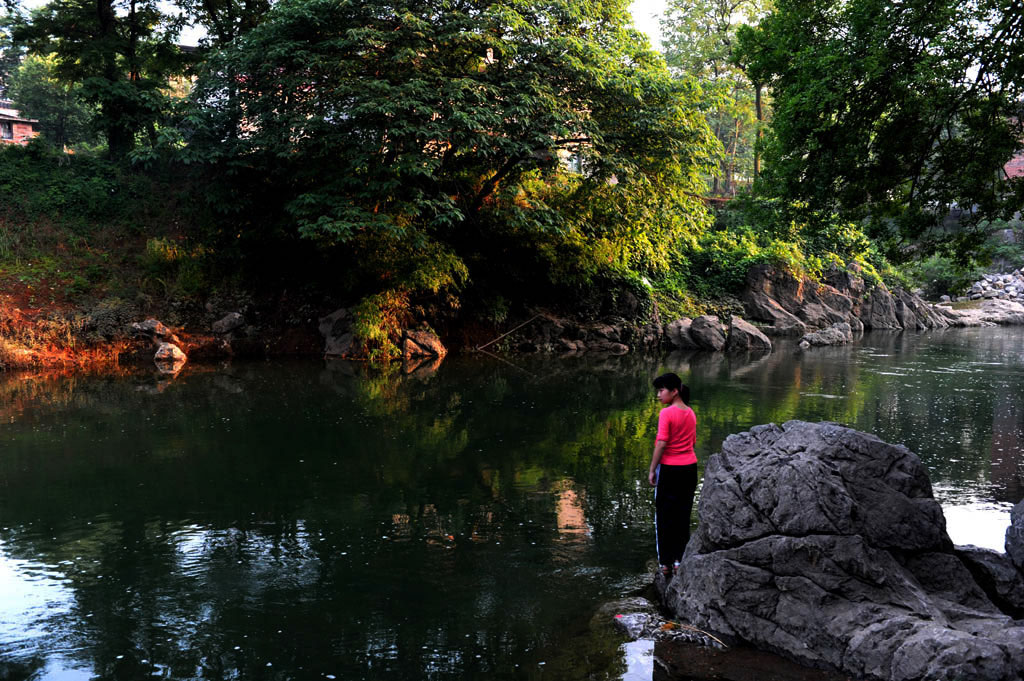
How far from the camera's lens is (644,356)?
2712 centimetres

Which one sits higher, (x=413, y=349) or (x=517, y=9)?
(x=517, y=9)

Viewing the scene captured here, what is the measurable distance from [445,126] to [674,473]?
15.9 metres

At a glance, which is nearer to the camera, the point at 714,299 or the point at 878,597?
the point at 878,597

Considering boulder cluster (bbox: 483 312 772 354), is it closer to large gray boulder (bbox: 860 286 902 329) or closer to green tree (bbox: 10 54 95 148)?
large gray boulder (bbox: 860 286 902 329)

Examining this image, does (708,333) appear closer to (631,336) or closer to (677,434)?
(631,336)

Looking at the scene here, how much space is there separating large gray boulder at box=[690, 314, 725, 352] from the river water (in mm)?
9484

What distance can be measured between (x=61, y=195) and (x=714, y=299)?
25.5 metres

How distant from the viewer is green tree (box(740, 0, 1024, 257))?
11336 millimetres

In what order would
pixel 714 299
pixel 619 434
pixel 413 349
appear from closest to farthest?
pixel 619 434 < pixel 413 349 < pixel 714 299

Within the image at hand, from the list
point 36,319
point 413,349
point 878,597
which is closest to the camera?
point 878,597

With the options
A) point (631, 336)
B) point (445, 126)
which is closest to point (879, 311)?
point (631, 336)

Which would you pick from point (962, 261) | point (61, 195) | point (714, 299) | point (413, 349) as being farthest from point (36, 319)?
point (714, 299)

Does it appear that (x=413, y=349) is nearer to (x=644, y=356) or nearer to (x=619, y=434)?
(x=644, y=356)

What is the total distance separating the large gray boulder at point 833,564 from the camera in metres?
5.28
